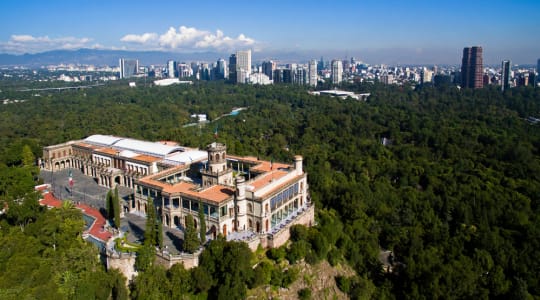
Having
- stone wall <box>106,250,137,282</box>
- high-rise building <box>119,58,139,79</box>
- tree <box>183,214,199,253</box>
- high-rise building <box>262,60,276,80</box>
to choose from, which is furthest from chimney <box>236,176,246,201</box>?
high-rise building <box>119,58,139,79</box>

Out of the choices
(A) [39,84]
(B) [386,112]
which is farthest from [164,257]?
(A) [39,84]

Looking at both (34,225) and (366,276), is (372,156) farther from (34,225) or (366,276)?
(34,225)

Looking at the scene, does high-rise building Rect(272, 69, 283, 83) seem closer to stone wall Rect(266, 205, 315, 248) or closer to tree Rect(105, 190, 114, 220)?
stone wall Rect(266, 205, 315, 248)

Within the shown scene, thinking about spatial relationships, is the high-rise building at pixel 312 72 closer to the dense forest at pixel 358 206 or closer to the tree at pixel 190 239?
the dense forest at pixel 358 206

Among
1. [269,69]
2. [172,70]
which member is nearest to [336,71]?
[269,69]

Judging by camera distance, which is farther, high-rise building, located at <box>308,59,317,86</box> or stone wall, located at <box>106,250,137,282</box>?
high-rise building, located at <box>308,59,317,86</box>
